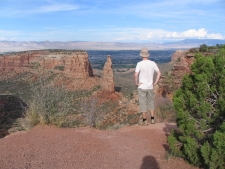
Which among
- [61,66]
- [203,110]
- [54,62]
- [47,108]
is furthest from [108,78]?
[203,110]

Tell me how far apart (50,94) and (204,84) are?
5309 millimetres

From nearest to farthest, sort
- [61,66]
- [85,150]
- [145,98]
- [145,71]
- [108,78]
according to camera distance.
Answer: [85,150] → [145,71] → [145,98] → [108,78] → [61,66]

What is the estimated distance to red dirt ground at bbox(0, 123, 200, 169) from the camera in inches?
232

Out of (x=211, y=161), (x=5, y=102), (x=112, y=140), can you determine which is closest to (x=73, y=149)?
(x=112, y=140)

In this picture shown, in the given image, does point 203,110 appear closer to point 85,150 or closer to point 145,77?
point 85,150

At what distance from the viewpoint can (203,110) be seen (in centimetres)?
529

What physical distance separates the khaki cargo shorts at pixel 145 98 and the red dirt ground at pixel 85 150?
721mm

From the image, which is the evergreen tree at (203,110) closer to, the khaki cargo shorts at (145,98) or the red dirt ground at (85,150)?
the red dirt ground at (85,150)

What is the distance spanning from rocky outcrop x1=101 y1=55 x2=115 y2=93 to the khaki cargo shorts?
39168 mm

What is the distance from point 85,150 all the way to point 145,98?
2308 mm

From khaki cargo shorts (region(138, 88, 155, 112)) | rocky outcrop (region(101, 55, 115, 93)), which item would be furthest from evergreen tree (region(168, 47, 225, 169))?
rocky outcrop (region(101, 55, 115, 93))

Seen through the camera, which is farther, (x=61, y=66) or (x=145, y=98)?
(x=61, y=66)

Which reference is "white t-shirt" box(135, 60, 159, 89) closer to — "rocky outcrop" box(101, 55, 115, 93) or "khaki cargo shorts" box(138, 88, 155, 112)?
"khaki cargo shorts" box(138, 88, 155, 112)

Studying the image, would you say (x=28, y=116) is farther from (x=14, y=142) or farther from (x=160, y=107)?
(x=160, y=107)
